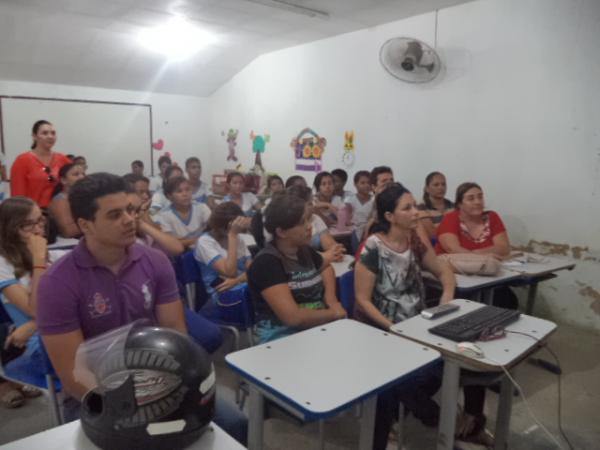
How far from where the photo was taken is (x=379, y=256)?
7.04 feet

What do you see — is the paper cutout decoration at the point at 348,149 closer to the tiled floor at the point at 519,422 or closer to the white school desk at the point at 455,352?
the tiled floor at the point at 519,422

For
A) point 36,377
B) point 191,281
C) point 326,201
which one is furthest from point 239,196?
point 36,377

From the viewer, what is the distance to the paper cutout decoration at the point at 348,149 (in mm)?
5500

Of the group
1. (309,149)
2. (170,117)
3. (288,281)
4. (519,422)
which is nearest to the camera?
(288,281)

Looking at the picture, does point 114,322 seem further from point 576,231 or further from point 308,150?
point 308,150

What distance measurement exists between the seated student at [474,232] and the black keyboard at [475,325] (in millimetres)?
1294

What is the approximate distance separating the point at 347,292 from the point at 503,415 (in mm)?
843

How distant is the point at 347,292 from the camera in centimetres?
226

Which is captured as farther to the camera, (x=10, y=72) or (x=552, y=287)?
(x=10, y=72)

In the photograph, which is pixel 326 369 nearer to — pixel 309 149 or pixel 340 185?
pixel 340 185

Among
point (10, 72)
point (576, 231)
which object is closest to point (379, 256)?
point (576, 231)

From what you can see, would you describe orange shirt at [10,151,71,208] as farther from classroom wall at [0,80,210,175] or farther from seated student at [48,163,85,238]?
classroom wall at [0,80,210,175]

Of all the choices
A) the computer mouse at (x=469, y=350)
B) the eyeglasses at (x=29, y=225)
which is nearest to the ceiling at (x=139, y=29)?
the eyeglasses at (x=29, y=225)

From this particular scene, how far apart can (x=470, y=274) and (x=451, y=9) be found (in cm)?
291
